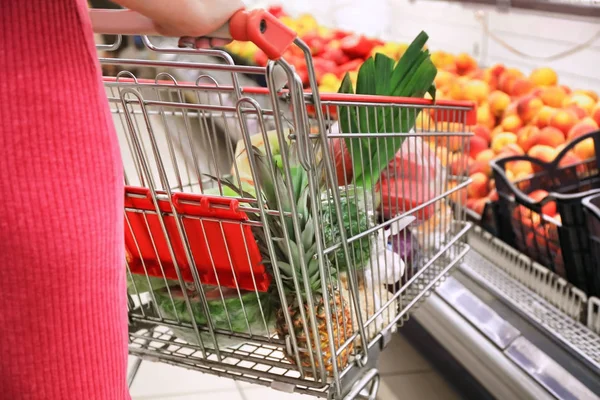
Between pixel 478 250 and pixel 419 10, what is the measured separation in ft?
7.32

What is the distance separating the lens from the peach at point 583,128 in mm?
2266

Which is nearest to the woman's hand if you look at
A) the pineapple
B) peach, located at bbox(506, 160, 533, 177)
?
the pineapple

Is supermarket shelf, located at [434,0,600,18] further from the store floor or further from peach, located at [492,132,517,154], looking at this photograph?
the store floor

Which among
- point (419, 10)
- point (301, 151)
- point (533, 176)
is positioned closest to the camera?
A: point (301, 151)

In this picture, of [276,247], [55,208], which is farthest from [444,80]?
[55,208]

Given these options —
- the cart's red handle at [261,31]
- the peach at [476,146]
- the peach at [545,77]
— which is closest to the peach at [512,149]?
the peach at [476,146]

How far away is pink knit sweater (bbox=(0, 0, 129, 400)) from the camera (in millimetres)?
693

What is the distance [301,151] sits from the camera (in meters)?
0.92

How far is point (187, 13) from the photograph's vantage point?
2.53ft

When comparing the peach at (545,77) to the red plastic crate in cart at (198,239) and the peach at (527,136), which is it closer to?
the peach at (527,136)

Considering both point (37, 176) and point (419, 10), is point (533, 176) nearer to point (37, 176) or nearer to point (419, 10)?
point (37, 176)

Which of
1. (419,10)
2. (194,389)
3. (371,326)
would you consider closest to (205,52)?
(371,326)

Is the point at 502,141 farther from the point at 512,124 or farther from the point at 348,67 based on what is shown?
the point at 348,67

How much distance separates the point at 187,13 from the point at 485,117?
2212 mm
